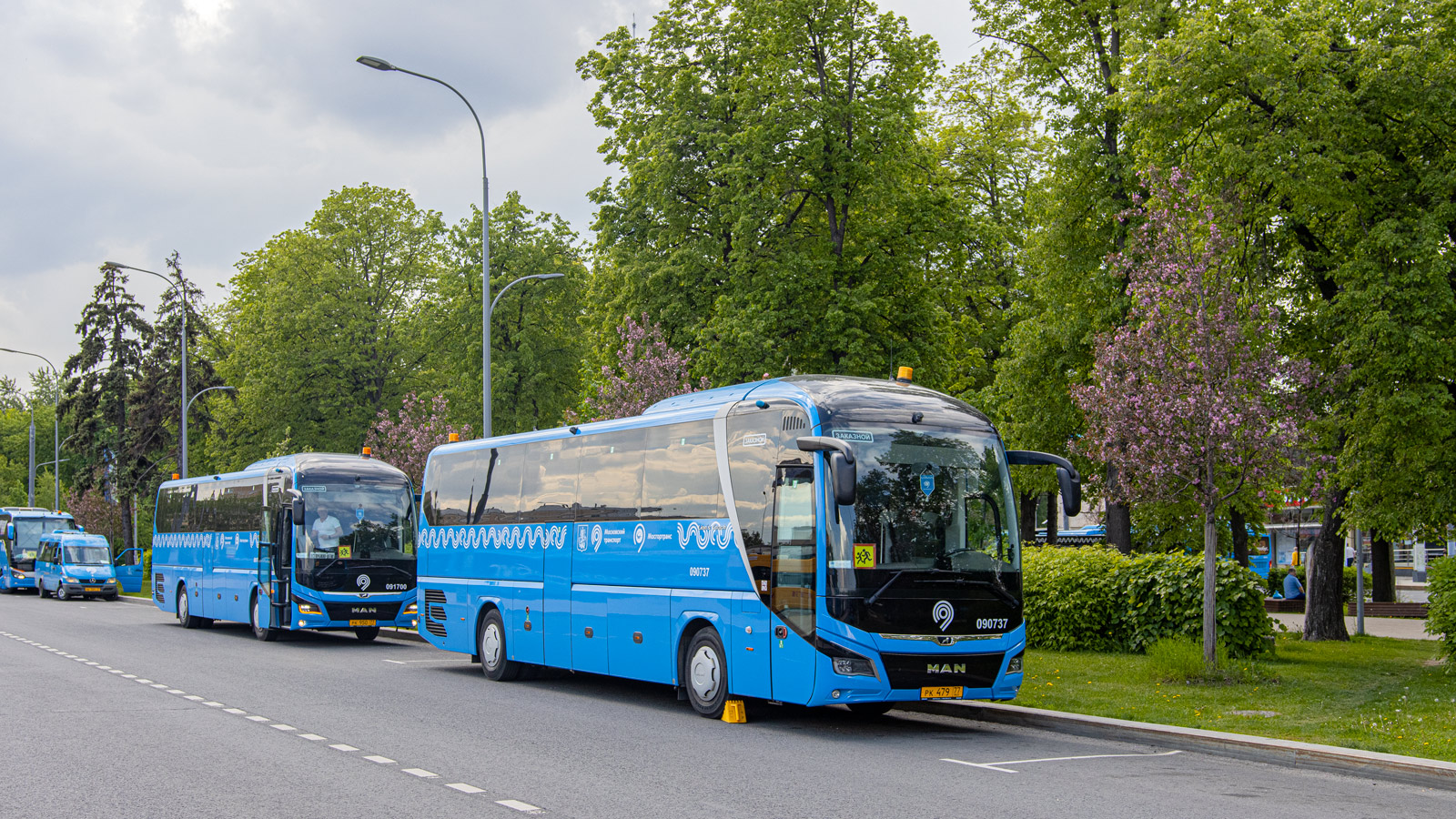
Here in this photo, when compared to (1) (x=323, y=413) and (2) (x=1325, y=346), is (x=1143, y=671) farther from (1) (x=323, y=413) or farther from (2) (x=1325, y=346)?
(1) (x=323, y=413)

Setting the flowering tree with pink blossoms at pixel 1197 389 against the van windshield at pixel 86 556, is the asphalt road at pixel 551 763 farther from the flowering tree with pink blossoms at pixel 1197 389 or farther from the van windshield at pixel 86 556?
the van windshield at pixel 86 556

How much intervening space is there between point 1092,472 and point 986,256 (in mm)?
12936

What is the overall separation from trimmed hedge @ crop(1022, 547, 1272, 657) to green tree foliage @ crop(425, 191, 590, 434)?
25.4 metres

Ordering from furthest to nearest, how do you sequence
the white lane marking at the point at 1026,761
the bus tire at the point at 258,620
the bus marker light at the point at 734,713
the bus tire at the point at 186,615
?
the bus tire at the point at 186,615 < the bus tire at the point at 258,620 < the bus marker light at the point at 734,713 < the white lane marking at the point at 1026,761

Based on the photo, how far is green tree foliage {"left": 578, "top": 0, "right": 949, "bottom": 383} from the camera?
98.2 ft

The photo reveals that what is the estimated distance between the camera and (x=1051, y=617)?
20406 mm

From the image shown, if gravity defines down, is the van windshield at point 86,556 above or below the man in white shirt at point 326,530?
below

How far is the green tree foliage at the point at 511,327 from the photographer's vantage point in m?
43.7

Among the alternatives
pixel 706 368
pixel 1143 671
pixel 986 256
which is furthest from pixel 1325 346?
pixel 986 256

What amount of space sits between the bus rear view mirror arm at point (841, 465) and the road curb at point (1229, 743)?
10.6 ft

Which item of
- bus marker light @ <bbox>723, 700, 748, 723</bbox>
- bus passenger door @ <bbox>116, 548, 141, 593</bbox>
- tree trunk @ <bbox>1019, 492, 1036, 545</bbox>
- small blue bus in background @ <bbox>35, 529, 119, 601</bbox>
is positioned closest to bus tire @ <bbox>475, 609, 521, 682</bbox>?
bus marker light @ <bbox>723, 700, 748, 723</bbox>

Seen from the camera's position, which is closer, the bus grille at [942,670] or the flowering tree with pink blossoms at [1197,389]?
the bus grille at [942,670]

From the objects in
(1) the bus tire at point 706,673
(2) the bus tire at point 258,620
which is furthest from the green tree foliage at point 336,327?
(1) the bus tire at point 706,673

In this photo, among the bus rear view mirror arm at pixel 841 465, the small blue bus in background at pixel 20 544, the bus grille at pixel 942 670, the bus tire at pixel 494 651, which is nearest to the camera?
the bus rear view mirror arm at pixel 841 465
